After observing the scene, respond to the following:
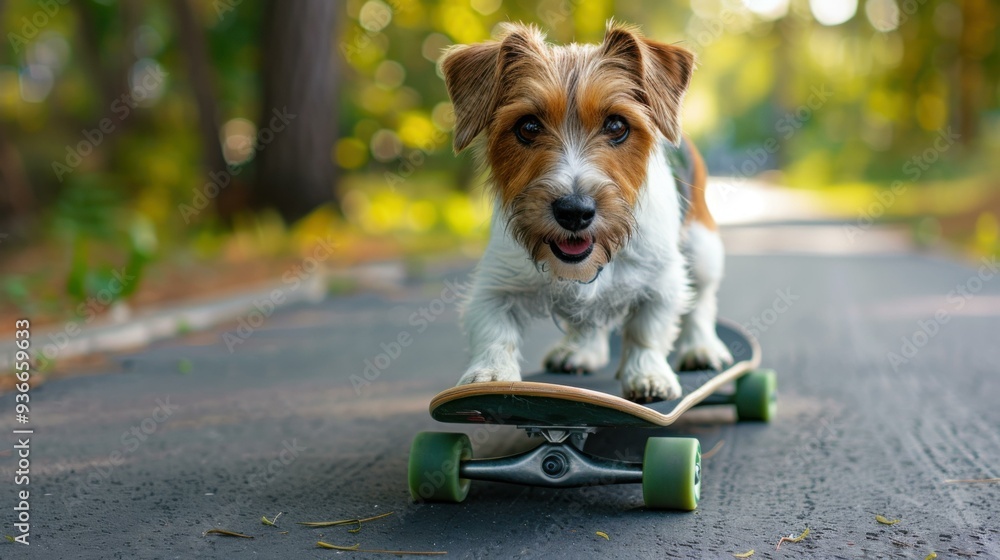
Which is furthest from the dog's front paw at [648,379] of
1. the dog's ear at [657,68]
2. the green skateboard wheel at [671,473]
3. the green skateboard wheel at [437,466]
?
the dog's ear at [657,68]

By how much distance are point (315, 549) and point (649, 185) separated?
207 centimetres

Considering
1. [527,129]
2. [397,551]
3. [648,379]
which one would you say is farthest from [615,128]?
[397,551]

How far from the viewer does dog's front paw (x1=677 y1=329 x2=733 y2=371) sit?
5.34 meters

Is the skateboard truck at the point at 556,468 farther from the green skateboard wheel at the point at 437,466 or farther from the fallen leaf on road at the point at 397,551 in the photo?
the fallen leaf on road at the point at 397,551

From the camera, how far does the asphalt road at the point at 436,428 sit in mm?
3760

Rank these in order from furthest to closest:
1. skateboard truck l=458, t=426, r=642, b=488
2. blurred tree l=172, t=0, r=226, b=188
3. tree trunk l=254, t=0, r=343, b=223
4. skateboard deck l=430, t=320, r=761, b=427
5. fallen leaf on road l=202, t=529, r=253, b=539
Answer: blurred tree l=172, t=0, r=226, b=188
tree trunk l=254, t=0, r=343, b=223
skateboard truck l=458, t=426, r=642, b=488
fallen leaf on road l=202, t=529, r=253, b=539
skateboard deck l=430, t=320, r=761, b=427

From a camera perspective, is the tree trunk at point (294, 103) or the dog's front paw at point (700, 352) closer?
the dog's front paw at point (700, 352)

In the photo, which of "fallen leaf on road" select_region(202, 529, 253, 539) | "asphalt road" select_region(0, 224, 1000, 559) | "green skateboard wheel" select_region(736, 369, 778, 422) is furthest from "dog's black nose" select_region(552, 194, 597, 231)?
"green skateboard wheel" select_region(736, 369, 778, 422)

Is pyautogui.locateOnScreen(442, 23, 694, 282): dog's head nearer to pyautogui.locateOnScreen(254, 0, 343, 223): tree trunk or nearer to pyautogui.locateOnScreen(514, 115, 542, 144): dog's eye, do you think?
pyautogui.locateOnScreen(514, 115, 542, 144): dog's eye

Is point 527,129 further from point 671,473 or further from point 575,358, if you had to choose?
point 575,358

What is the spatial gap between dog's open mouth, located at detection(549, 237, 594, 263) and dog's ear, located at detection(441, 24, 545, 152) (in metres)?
0.65

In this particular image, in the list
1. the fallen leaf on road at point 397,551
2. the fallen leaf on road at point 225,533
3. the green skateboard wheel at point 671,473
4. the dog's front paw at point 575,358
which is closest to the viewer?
the fallen leaf on road at point 397,551

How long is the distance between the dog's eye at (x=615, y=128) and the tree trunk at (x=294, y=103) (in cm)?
1209

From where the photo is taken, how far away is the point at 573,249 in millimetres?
4035
